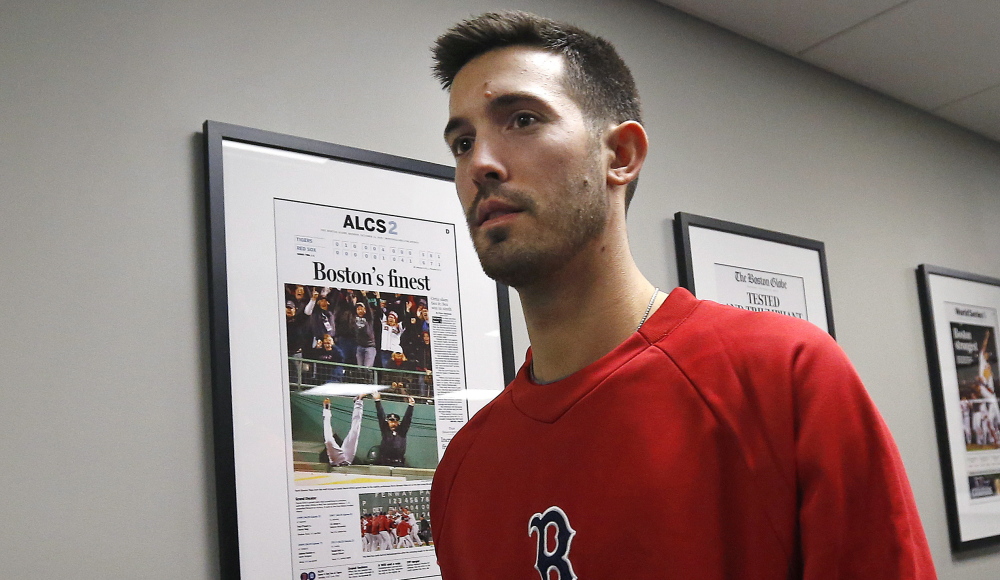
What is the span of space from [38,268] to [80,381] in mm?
170

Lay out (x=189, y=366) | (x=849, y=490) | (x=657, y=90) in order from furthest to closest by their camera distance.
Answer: (x=657, y=90) → (x=189, y=366) → (x=849, y=490)

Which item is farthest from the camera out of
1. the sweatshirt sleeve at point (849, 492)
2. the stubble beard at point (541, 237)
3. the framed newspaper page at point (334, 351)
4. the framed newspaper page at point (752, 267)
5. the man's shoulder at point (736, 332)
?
the framed newspaper page at point (752, 267)

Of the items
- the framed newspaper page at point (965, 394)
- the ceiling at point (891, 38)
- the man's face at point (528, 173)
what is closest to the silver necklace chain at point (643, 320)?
the man's face at point (528, 173)

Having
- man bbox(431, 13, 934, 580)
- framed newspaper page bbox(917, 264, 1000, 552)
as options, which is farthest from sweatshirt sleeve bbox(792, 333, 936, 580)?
framed newspaper page bbox(917, 264, 1000, 552)

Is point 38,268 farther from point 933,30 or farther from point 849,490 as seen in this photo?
point 933,30

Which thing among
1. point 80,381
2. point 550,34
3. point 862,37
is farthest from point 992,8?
point 80,381

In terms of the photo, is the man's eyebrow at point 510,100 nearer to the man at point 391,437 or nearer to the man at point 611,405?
the man at point 611,405

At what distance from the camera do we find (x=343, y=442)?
1.40 meters

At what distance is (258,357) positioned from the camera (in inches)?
52.6

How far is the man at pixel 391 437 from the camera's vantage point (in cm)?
145

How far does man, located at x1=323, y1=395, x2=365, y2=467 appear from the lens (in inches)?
54.4

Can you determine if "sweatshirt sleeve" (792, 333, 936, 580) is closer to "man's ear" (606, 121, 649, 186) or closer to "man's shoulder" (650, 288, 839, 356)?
"man's shoulder" (650, 288, 839, 356)

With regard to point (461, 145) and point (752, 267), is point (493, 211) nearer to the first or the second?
point (461, 145)

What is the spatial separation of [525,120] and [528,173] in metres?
0.07
